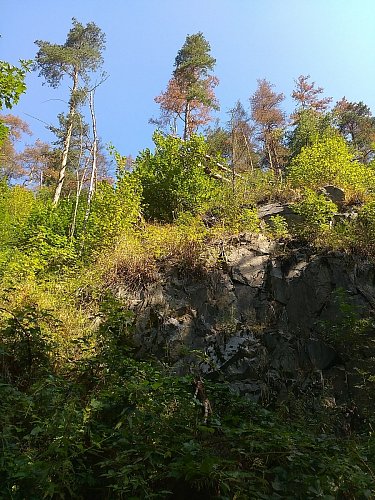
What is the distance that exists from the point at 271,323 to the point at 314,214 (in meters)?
3.08

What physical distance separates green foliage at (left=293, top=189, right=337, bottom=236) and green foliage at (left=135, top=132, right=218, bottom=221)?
3.73 metres

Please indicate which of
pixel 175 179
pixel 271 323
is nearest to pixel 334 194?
pixel 175 179

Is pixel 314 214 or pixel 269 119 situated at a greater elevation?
pixel 269 119

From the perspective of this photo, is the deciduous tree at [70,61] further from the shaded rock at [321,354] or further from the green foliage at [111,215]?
the shaded rock at [321,354]

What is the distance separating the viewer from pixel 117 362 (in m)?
5.34

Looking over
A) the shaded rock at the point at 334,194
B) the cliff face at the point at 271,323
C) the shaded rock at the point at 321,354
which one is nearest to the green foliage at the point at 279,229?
the cliff face at the point at 271,323

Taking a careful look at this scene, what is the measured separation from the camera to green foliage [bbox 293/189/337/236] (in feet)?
29.9

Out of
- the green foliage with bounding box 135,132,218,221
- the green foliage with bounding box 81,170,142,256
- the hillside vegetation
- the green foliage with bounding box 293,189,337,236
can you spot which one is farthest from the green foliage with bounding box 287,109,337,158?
the green foliage with bounding box 81,170,142,256

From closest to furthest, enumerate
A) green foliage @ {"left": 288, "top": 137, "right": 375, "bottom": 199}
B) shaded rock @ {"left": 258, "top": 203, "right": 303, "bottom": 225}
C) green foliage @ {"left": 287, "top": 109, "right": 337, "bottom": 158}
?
shaded rock @ {"left": 258, "top": 203, "right": 303, "bottom": 225}
green foliage @ {"left": 288, "top": 137, "right": 375, "bottom": 199}
green foliage @ {"left": 287, "top": 109, "right": 337, "bottom": 158}

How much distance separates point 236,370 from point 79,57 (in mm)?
18669

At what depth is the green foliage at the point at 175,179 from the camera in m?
A: 13.0

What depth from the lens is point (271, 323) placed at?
25.3 feet

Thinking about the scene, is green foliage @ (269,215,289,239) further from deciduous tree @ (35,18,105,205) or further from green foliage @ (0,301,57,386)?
deciduous tree @ (35,18,105,205)

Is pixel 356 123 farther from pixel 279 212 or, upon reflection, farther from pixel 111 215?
pixel 111 215
